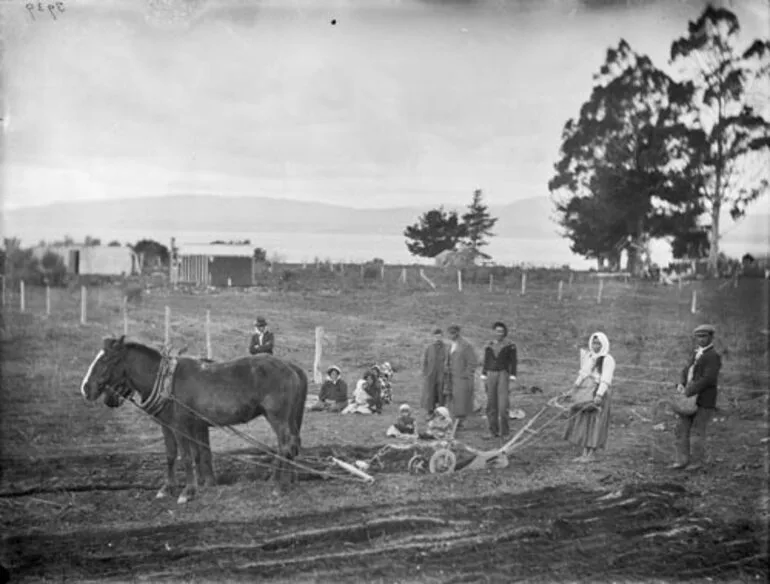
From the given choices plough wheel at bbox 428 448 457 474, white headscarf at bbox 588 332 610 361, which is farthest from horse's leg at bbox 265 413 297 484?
white headscarf at bbox 588 332 610 361

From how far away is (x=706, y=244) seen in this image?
5.24 meters

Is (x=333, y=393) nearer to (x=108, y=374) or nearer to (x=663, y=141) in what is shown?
(x=108, y=374)

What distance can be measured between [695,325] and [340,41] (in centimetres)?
283

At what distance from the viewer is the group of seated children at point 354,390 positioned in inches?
185

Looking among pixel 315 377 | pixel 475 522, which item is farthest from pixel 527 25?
pixel 475 522

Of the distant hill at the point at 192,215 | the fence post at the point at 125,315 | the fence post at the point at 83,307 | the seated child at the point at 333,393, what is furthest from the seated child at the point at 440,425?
the fence post at the point at 83,307

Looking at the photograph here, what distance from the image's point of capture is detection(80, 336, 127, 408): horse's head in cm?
436

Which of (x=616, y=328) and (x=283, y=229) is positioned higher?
(x=283, y=229)

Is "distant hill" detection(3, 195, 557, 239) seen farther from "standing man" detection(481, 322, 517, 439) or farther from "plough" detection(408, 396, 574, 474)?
"plough" detection(408, 396, 574, 474)

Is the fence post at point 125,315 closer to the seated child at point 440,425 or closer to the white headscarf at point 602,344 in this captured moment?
the seated child at point 440,425

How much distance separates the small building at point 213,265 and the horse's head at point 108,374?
0.58m

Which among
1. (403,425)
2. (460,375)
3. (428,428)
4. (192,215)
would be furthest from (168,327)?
(460,375)

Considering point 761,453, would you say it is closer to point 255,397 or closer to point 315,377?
point 315,377

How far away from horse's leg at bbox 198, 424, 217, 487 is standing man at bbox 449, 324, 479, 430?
1.43 metres
